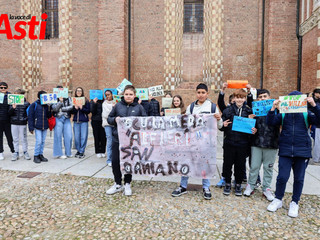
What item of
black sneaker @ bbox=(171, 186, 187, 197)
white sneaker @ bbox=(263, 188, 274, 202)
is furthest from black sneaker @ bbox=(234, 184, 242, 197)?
black sneaker @ bbox=(171, 186, 187, 197)

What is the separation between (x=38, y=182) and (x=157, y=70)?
9.48 metres

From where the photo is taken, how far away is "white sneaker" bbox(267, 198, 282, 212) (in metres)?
3.57

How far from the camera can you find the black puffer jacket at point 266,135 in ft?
12.9

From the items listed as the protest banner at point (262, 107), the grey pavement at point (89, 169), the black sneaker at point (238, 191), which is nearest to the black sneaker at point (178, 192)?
the grey pavement at point (89, 169)

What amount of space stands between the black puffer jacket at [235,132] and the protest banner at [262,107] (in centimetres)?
16

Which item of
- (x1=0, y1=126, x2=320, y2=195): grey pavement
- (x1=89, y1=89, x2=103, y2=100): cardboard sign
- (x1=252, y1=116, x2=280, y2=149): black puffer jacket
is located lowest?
(x1=0, y1=126, x2=320, y2=195): grey pavement

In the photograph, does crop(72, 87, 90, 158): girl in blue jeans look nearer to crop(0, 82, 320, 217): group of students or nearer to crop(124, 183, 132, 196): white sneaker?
crop(0, 82, 320, 217): group of students

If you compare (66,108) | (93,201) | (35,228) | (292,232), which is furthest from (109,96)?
(292,232)

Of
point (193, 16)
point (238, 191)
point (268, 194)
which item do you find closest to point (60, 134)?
point (238, 191)

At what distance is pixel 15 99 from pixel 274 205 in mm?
6476

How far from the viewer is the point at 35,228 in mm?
3025

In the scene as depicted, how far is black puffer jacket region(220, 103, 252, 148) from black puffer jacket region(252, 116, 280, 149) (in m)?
0.21

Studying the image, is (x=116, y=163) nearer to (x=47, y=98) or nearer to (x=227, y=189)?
(x=227, y=189)

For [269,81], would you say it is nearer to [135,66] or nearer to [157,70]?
[157,70]
